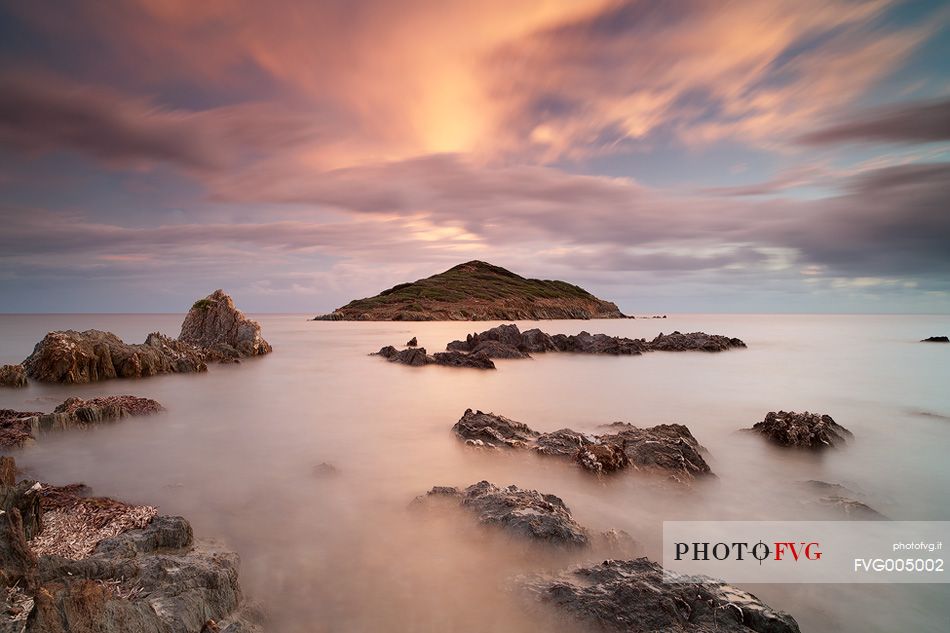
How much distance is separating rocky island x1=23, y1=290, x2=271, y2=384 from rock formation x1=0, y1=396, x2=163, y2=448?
760 centimetres

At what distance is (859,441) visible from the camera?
11617mm

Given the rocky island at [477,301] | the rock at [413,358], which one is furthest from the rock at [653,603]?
the rocky island at [477,301]

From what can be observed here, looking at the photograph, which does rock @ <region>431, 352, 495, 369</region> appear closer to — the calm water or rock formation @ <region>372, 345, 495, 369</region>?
rock formation @ <region>372, 345, 495, 369</region>

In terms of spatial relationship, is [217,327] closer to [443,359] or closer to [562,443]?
[443,359]

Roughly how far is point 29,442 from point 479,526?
389 inches

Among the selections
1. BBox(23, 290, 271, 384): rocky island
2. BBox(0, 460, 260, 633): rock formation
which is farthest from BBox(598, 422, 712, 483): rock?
BBox(23, 290, 271, 384): rocky island

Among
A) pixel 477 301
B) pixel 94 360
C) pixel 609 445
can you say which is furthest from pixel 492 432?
pixel 477 301

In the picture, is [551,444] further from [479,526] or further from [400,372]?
[400,372]

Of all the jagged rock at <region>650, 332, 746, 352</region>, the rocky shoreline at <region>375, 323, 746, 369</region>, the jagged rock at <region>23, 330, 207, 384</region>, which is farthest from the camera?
the jagged rock at <region>650, 332, 746, 352</region>

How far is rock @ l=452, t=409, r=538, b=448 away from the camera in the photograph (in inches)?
406

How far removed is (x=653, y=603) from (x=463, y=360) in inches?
817

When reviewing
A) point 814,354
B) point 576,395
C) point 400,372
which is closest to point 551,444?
point 576,395

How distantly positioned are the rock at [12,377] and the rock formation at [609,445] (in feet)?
55.4

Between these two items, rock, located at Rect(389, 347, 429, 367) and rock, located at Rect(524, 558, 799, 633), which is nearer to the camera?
rock, located at Rect(524, 558, 799, 633)
